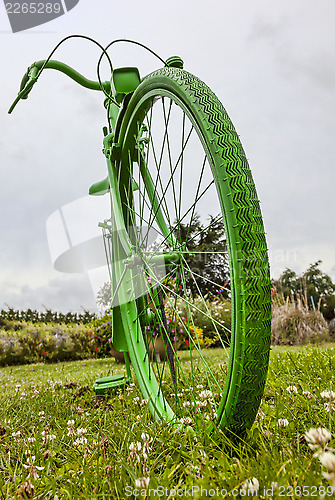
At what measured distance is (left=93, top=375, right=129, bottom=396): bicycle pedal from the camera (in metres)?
2.38

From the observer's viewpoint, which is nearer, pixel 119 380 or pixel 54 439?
pixel 54 439

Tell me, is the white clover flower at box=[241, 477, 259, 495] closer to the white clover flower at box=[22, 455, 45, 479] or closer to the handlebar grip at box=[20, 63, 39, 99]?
the white clover flower at box=[22, 455, 45, 479]

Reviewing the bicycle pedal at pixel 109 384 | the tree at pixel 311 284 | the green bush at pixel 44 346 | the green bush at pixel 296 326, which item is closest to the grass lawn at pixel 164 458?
the bicycle pedal at pixel 109 384

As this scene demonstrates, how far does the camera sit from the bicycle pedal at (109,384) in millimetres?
2379

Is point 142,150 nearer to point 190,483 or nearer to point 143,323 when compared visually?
point 143,323

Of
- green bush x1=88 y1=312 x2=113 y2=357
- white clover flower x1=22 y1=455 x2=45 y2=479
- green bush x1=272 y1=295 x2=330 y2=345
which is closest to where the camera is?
white clover flower x1=22 y1=455 x2=45 y2=479

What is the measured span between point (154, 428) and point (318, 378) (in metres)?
1.00

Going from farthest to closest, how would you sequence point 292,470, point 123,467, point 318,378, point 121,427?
1. point 318,378
2. point 121,427
3. point 123,467
4. point 292,470

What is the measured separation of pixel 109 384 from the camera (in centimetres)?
241

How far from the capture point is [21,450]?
149 cm

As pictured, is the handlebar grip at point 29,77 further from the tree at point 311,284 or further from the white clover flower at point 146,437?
the tree at point 311,284

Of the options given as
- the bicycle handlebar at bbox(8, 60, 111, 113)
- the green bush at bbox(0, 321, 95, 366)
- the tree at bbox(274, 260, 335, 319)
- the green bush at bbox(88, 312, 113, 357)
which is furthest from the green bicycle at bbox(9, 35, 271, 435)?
the tree at bbox(274, 260, 335, 319)

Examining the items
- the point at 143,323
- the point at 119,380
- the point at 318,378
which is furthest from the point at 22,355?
the point at 318,378

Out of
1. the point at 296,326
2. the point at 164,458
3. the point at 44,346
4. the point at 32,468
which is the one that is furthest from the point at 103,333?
the point at 164,458
